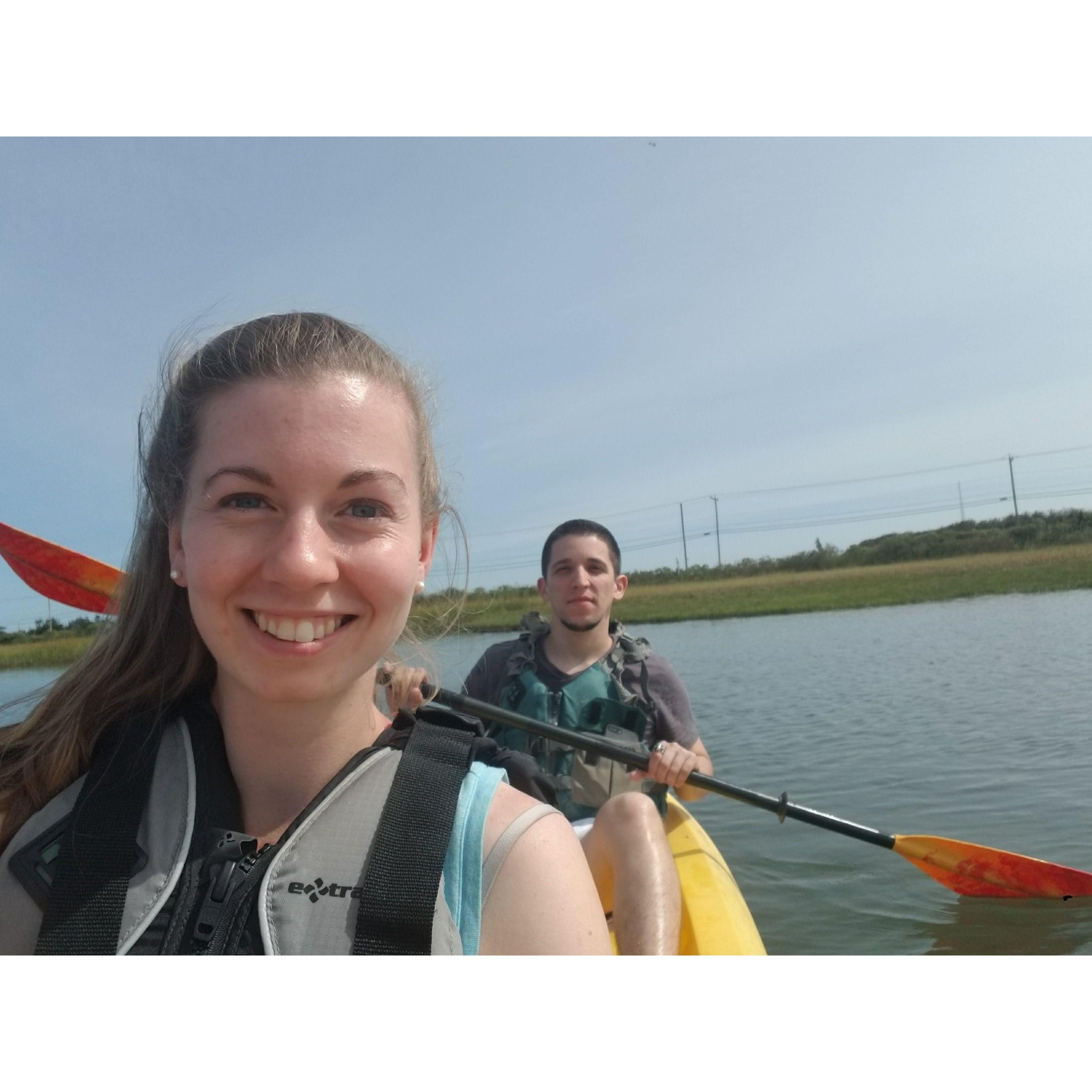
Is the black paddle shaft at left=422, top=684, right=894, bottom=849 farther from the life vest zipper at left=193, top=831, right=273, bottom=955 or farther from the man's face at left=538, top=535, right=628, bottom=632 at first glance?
the life vest zipper at left=193, top=831, right=273, bottom=955

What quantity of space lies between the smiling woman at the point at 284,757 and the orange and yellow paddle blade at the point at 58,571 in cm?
261

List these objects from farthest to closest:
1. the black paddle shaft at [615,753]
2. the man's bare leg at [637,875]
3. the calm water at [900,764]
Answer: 1. the calm water at [900,764]
2. the black paddle shaft at [615,753]
3. the man's bare leg at [637,875]

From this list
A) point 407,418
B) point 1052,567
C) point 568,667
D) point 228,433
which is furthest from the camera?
point 1052,567

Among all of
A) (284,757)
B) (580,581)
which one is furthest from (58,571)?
(284,757)

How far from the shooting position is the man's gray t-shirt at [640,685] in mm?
3938

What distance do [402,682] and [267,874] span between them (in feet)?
2.97

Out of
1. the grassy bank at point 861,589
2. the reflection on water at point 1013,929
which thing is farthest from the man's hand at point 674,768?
the grassy bank at point 861,589

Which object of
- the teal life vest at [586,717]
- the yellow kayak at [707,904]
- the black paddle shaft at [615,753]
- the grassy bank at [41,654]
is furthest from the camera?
the grassy bank at [41,654]

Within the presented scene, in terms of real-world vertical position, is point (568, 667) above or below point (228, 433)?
below

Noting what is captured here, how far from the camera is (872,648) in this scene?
1764 centimetres

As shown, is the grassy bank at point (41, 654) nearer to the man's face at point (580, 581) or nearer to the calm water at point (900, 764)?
the calm water at point (900, 764)
